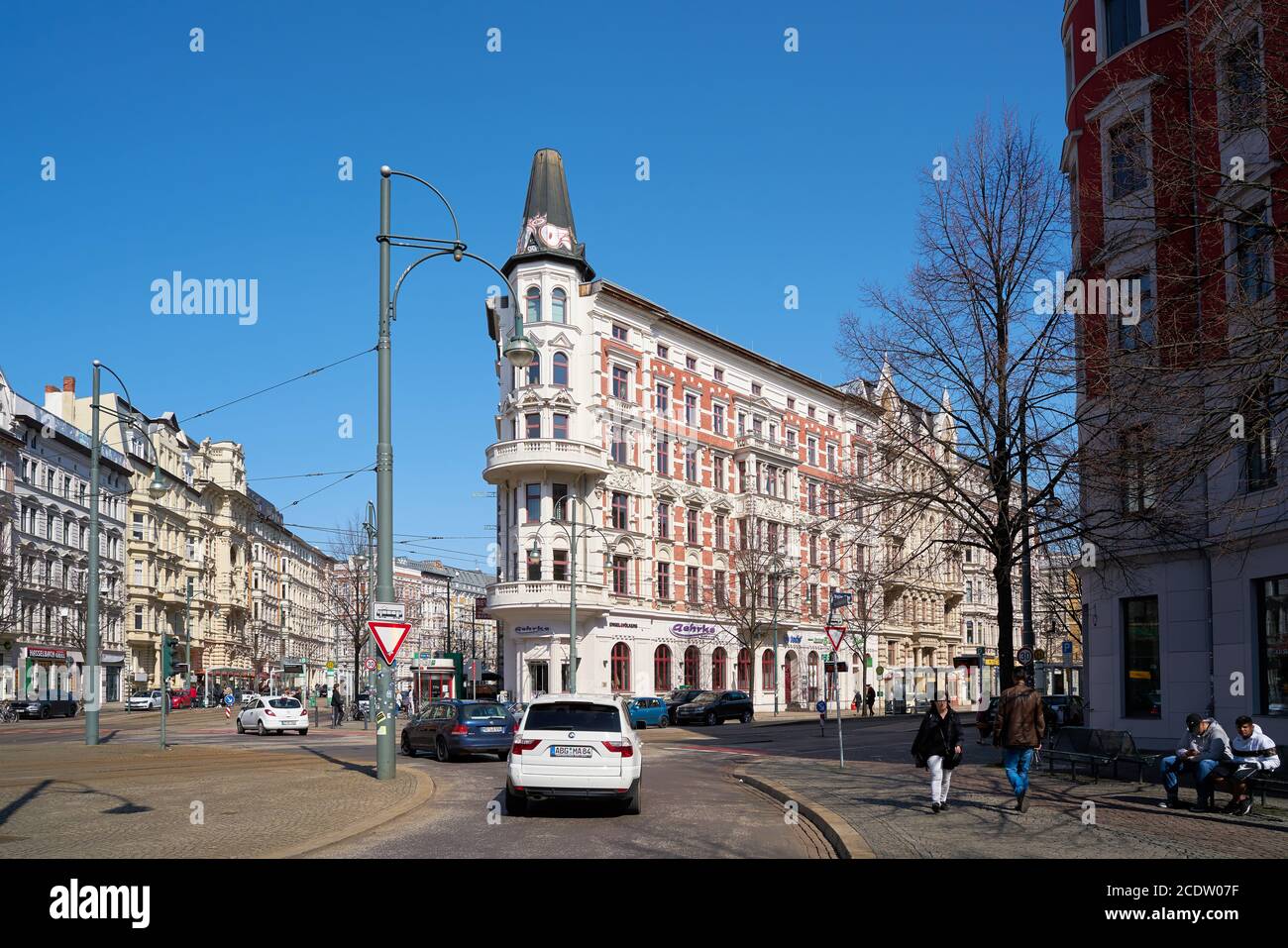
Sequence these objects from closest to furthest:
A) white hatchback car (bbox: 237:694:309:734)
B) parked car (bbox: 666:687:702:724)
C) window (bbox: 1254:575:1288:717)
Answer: window (bbox: 1254:575:1288:717) → white hatchback car (bbox: 237:694:309:734) → parked car (bbox: 666:687:702:724)

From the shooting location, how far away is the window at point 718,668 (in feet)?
206

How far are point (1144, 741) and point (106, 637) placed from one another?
72.7 meters

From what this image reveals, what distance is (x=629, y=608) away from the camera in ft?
187

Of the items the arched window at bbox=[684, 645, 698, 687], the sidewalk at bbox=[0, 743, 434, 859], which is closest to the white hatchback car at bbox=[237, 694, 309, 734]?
the sidewalk at bbox=[0, 743, 434, 859]

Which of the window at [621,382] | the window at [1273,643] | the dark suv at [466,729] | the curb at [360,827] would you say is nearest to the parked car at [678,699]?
the window at [621,382]

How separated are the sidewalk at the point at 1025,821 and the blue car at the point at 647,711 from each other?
24.9 m

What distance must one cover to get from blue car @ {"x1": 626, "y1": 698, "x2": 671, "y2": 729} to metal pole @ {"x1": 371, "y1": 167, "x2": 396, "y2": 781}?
2625 centimetres

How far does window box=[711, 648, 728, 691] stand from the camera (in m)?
62.8

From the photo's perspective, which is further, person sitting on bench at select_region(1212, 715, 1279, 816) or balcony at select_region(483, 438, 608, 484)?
balcony at select_region(483, 438, 608, 484)

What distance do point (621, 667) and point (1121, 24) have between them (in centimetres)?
3890

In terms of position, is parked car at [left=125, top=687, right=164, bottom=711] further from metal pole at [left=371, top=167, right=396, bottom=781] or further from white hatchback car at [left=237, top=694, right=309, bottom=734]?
metal pole at [left=371, top=167, right=396, bottom=781]

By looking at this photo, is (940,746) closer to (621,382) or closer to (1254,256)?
(1254,256)

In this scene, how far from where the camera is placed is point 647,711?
147ft
